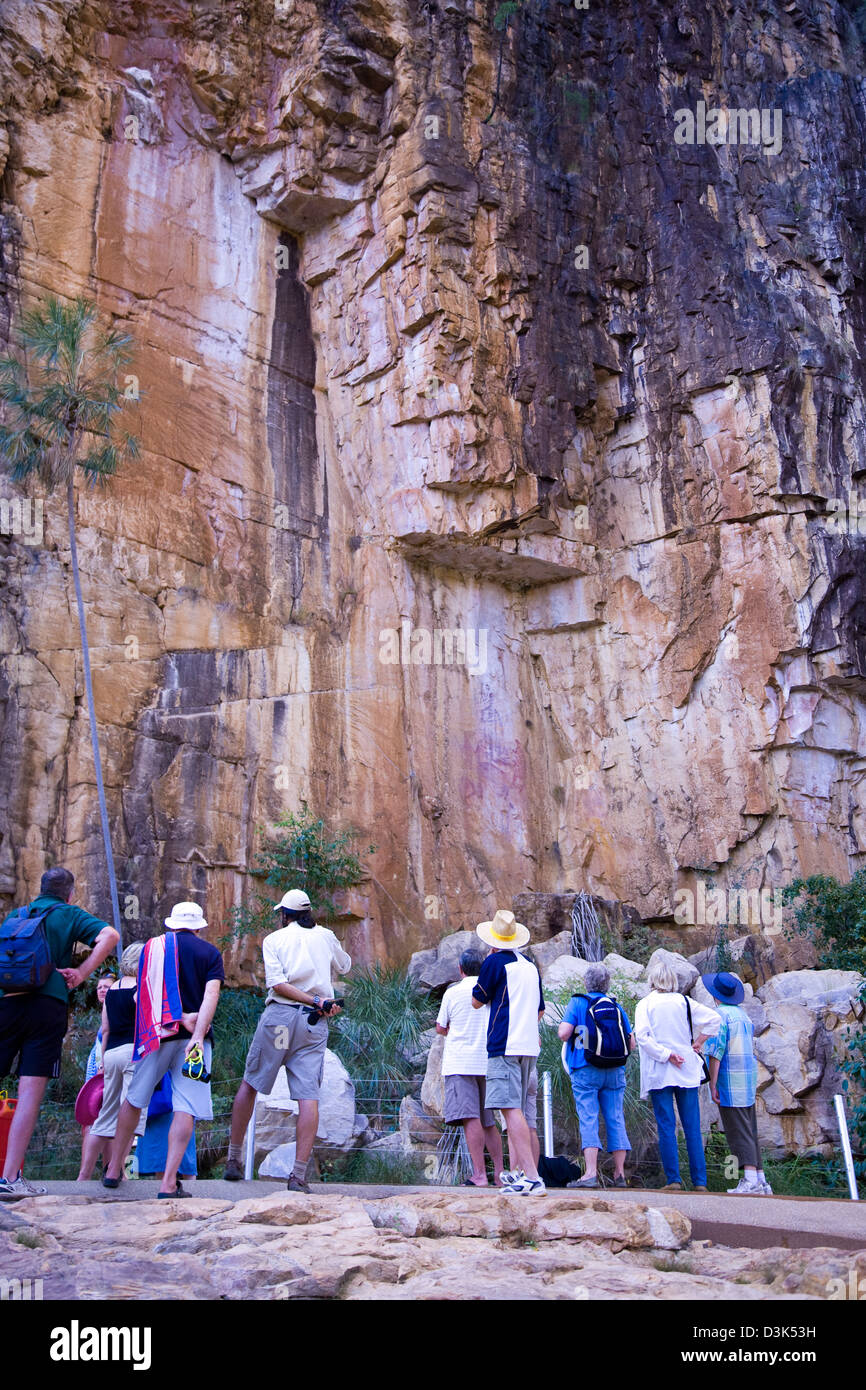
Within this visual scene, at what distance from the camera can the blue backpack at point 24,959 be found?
21.0ft

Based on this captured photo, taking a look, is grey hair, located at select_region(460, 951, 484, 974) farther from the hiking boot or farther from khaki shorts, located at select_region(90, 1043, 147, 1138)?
the hiking boot

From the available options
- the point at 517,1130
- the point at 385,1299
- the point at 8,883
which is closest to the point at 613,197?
the point at 8,883

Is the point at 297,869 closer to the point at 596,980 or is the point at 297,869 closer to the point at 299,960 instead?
the point at 596,980

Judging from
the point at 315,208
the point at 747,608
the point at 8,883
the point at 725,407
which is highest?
the point at 315,208

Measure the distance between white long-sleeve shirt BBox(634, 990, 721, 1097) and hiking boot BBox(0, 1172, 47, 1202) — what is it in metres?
4.10

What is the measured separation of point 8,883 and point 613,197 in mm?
15706

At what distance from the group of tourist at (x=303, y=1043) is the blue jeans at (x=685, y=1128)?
0.01m

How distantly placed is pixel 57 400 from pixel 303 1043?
12349 mm

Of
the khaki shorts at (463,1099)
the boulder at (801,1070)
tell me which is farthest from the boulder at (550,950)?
the khaki shorts at (463,1099)

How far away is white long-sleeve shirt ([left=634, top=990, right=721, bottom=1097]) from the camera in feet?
27.6

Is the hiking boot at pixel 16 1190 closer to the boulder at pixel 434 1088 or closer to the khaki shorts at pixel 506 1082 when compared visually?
the khaki shorts at pixel 506 1082

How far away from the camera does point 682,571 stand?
2016 cm

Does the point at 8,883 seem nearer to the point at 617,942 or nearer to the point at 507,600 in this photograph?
the point at 617,942

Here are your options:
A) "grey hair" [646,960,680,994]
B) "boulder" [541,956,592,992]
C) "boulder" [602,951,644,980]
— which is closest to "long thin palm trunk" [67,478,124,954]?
"boulder" [541,956,592,992]
